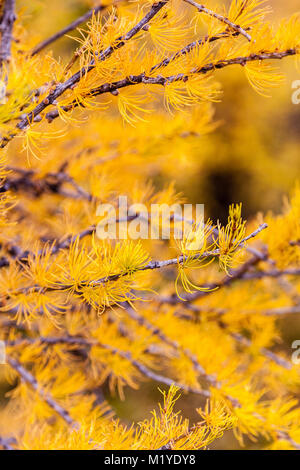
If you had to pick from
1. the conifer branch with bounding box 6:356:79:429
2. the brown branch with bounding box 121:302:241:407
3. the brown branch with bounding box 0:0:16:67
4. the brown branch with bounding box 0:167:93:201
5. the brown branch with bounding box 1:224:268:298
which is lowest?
the conifer branch with bounding box 6:356:79:429

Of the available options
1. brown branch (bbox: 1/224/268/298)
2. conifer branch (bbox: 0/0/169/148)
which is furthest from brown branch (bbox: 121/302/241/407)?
conifer branch (bbox: 0/0/169/148)

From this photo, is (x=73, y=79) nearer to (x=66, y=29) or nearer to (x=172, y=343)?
(x=66, y=29)

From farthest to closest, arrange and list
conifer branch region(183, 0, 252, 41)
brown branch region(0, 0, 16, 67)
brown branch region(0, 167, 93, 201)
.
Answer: brown branch region(0, 167, 93, 201), brown branch region(0, 0, 16, 67), conifer branch region(183, 0, 252, 41)

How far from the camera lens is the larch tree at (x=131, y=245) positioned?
373 mm

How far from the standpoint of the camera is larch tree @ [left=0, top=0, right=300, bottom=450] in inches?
14.7

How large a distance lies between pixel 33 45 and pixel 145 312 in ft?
1.62

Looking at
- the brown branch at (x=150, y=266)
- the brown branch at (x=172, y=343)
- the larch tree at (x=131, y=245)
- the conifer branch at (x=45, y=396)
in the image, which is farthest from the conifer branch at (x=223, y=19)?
the conifer branch at (x=45, y=396)

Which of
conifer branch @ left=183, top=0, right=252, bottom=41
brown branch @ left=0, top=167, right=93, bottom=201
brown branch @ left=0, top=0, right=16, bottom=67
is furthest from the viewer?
brown branch @ left=0, top=167, right=93, bottom=201

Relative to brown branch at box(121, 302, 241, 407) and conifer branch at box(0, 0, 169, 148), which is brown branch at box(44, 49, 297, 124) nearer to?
conifer branch at box(0, 0, 169, 148)

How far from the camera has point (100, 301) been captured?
15.6 inches

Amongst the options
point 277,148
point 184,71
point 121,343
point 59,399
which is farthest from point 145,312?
point 277,148

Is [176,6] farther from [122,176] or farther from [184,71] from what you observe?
[122,176]

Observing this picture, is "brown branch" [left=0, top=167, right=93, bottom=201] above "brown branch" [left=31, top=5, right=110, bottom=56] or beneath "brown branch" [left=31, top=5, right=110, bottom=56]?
beneath

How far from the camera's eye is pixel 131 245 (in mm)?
363
